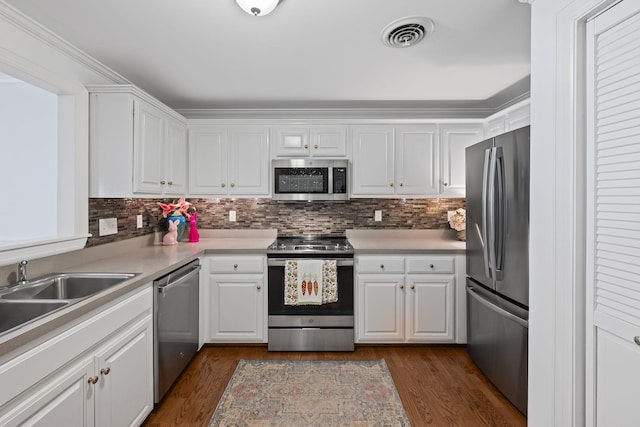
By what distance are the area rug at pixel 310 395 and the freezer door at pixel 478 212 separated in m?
1.07

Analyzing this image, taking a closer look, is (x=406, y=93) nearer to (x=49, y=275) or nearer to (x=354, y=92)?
(x=354, y=92)

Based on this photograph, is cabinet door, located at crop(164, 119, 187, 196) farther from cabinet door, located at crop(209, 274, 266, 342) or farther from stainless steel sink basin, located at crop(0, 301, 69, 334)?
stainless steel sink basin, located at crop(0, 301, 69, 334)

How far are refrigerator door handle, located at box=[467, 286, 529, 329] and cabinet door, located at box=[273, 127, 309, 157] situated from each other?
1978 millimetres

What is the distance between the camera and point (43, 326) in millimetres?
1153

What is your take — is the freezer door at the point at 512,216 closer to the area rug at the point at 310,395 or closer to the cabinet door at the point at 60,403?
the area rug at the point at 310,395

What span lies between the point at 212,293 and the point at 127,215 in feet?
3.27

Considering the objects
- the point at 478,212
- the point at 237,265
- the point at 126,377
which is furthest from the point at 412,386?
the point at 126,377

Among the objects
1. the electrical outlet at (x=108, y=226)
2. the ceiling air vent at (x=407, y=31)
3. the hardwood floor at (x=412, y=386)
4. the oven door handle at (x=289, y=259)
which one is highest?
the ceiling air vent at (x=407, y=31)

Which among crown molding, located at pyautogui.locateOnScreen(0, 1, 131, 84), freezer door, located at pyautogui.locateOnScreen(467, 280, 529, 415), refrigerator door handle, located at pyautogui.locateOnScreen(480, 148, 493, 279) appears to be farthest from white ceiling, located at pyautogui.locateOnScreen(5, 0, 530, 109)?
freezer door, located at pyautogui.locateOnScreen(467, 280, 529, 415)

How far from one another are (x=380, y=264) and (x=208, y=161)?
1.97 m

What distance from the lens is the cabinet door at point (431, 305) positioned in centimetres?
292

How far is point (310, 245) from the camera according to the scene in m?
3.10

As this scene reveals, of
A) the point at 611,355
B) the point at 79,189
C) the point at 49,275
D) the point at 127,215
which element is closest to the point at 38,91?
the point at 79,189

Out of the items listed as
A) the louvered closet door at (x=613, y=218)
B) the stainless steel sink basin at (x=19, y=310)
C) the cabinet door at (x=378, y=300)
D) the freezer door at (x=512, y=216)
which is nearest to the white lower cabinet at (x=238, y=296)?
the cabinet door at (x=378, y=300)
